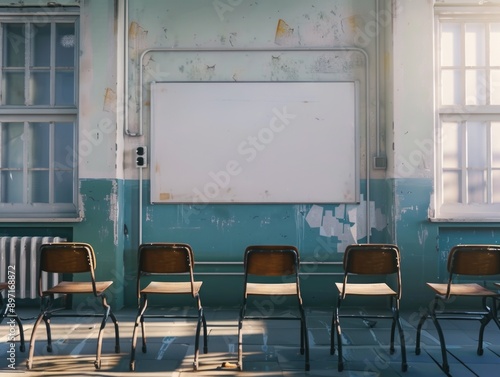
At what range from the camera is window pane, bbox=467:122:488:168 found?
16.0 ft

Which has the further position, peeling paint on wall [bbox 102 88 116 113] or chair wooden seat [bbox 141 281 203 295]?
peeling paint on wall [bbox 102 88 116 113]

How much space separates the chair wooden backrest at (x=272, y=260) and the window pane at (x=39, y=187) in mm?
2751

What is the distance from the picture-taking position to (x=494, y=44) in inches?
191

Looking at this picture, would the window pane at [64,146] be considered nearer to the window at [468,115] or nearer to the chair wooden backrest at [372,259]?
the chair wooden backrest at [372,259]

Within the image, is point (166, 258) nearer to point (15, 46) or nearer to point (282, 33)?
point (282, 33)

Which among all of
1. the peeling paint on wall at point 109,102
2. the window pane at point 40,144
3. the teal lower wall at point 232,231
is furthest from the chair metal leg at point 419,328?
the window pane at point 40,144

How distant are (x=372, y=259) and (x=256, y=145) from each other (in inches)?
77.3

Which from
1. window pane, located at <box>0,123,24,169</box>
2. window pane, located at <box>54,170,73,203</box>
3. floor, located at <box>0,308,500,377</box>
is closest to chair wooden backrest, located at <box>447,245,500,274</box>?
floor, located at <box>0,308,500,377</box>

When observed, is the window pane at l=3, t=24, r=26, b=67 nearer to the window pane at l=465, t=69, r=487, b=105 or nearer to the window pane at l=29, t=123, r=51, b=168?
the window pane at l=29, t=123, r=51, b=168

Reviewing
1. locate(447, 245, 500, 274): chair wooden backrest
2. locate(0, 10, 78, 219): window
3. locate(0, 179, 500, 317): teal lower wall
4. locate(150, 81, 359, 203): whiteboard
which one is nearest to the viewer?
locate(447, 245, 500, 274): chair wooden backrest

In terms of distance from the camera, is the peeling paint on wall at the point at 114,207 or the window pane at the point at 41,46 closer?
the peeling paint on wall at the point at 114,207

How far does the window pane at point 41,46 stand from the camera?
496 centimetres

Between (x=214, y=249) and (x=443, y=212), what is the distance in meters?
2.39

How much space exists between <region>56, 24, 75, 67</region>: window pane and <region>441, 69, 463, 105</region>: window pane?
3898 millimetres
